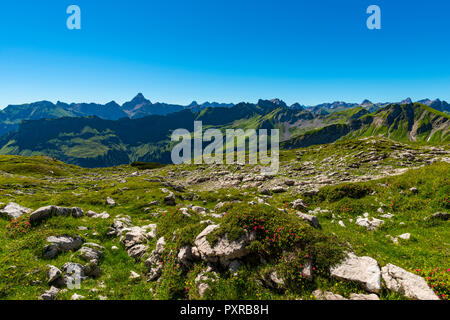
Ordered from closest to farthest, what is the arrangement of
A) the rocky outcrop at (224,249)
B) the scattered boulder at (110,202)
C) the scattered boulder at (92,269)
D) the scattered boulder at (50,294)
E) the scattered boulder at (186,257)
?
1. the scattered boulder at (50,294)
2. the rocky outcrop at (224,249)
3. the scattered boulder at (186,257)
4. the scattered boulder at (92,269)
5. the scattered boulder at (110,202)

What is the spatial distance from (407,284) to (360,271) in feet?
5.57

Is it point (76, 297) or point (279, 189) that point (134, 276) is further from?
point (279, 189)

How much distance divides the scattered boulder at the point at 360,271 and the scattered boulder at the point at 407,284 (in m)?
0.43

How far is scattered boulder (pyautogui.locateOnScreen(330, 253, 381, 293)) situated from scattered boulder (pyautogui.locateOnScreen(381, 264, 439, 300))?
43 cm

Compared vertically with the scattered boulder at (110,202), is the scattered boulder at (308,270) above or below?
above

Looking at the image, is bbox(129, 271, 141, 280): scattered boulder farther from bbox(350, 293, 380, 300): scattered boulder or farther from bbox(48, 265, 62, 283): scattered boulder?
bbox(350, 293, 380, 300): scattered boulder

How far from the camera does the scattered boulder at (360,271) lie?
8.82 meters

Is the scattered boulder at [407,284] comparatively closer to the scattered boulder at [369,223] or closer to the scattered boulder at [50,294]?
the scattered boulder at [369,223]

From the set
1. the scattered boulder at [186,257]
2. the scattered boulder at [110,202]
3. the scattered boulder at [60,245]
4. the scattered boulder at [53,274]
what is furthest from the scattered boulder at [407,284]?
the scattered boulder at [110,202]

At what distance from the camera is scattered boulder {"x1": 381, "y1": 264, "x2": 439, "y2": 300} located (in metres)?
8.17

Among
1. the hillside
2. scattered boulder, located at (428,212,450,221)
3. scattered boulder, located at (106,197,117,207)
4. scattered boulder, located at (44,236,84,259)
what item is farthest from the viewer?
scattered boulder, located at (106,197,117,207)

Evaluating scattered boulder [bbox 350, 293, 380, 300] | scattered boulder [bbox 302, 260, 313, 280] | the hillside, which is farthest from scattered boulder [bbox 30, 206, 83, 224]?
scattered boulder [bbox 350, 293, 380, 300]

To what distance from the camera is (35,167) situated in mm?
100875
